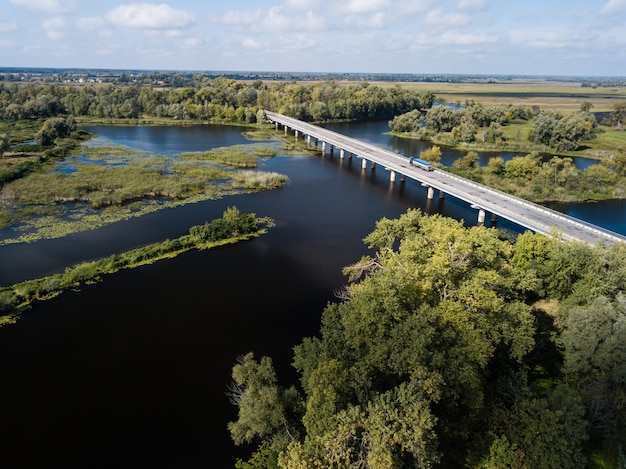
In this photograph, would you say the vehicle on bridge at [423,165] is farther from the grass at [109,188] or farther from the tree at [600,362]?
the tree at [600,362]

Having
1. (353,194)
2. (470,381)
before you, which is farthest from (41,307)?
(353,194)

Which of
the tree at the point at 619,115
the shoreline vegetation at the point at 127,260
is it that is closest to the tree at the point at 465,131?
the tree at the point at 619,115

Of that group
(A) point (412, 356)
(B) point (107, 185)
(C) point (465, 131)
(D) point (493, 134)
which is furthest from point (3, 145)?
(D) point (493, 134)

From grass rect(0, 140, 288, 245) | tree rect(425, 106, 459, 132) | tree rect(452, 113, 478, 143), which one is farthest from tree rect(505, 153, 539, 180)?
tree rect(425, 106, 459, 132)

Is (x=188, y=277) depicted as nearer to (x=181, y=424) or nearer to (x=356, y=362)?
(x=181, y=424)

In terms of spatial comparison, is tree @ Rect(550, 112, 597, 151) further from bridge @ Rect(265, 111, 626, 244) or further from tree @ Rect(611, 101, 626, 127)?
bridge @ Rect(265, 111, 626, 244)

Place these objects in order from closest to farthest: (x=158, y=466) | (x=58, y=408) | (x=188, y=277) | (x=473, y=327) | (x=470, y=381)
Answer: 1. (x=470, y=381)
2. (x=158, y=466)
3. (x=473, y=327)
4. (x=58, y=408)
5. (x=188, y=277)
